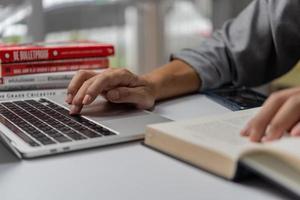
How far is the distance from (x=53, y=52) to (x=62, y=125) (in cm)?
36

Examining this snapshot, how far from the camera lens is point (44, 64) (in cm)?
103

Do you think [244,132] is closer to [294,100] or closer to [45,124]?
[294,100]

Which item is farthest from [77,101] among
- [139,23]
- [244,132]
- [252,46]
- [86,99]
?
[139,23]

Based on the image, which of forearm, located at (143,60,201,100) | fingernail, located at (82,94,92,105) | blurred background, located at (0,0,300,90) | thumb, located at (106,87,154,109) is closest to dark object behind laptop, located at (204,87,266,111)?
forearm, located at (143,60,201,100)

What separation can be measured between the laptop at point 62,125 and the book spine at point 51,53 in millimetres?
156

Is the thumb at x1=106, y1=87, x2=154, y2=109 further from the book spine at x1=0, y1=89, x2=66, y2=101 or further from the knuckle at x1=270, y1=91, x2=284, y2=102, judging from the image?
the knuckle at x1=270, y1=91, x2=284, y2=102

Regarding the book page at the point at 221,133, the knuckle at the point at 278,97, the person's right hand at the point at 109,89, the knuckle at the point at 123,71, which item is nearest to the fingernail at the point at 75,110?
the person's right hand at the point at 109,89

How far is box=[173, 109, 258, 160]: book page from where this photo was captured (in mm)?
527

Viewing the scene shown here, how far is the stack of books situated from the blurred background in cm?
78

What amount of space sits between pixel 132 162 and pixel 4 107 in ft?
1.11

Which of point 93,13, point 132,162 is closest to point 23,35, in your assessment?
point 93,13

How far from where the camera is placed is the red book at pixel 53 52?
3.29ft

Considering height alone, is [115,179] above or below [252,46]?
below

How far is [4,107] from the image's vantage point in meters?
0.84
